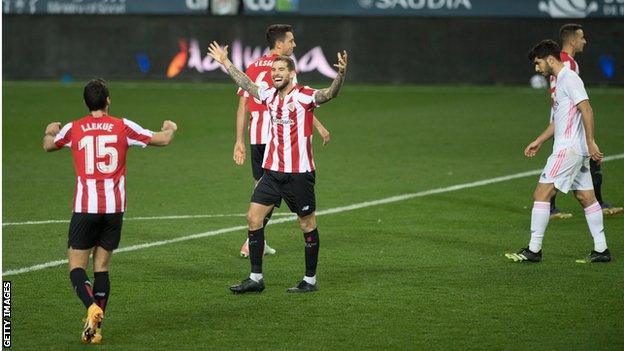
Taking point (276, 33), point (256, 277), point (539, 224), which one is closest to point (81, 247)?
point (256, 277)

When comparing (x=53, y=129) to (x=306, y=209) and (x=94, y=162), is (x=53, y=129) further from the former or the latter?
(x=306, y=209)

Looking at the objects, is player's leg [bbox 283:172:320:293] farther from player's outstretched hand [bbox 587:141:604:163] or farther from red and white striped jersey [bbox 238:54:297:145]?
player's outstretched hand [bbox 587:141:604:163]

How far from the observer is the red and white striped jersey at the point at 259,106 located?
11.0 m

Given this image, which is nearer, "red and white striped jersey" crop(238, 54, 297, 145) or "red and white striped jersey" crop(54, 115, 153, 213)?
"red and white striped jersey" crop(54, 115, 153, 213)

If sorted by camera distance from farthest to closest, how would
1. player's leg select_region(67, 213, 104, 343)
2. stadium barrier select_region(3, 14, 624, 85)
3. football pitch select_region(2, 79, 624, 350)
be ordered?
stadium barrier select_region(3, 14, 624, 85)
football pitch select_region(2, 79, 624, 350)
player's leg select_region(67, 213, 104, 343)

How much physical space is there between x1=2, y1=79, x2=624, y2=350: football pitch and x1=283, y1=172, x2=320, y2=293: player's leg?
0.49ft

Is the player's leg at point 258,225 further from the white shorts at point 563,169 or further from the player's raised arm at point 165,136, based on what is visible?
the white shorts at point 563,169

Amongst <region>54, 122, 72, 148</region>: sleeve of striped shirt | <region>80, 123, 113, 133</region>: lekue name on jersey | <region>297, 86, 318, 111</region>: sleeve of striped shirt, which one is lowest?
<region>54, 122, 72, 148</region>: sleeve of striped shirt

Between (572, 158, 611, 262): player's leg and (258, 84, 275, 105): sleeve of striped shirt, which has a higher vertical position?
(258, 84, 275, 105): sleeve of striped shirt

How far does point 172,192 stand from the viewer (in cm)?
1494

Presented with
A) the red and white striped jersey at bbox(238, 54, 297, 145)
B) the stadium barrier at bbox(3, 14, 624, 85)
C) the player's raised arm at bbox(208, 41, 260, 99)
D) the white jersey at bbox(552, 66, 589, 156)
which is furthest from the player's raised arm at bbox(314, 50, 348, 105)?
the stadium barrier at bbox(3, 14, 624, 85)

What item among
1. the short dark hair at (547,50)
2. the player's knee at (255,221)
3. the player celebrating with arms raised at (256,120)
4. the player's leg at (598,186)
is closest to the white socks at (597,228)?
the short dark hair at (547,50)

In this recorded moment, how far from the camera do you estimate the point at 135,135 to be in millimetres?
8008

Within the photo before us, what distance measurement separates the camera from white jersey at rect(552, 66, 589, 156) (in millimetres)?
10547
